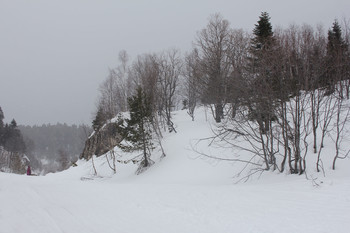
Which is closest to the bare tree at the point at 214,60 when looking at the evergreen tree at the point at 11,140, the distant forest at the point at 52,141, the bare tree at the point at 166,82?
the bare tree at the point at 166,82

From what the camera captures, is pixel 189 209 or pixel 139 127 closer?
pixel 189 209

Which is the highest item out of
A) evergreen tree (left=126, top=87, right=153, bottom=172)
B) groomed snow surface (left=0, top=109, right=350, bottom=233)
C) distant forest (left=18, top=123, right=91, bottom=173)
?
evergreen tree (left=126, top=87, right=153, bottom=172)

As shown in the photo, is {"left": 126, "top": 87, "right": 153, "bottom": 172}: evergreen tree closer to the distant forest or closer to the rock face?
the rock face

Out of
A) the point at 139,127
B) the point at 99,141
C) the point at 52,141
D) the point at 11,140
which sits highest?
the point at 139,127

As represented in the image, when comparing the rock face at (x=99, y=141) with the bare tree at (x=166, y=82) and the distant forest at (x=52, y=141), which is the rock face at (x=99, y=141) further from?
the distant forest at (x=52, y=141)

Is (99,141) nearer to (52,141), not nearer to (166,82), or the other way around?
(166,82)

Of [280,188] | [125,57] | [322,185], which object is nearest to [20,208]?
[280,188]

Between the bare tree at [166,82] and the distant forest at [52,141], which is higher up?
the bare tree at [166,82]

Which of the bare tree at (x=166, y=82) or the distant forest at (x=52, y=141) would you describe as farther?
the distant forest at (x=52, y=141)

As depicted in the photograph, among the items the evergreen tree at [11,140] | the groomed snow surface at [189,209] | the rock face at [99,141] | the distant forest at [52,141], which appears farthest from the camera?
the distant forest at [52,141]

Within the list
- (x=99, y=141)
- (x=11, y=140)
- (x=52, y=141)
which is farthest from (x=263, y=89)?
(x=52, y=141)

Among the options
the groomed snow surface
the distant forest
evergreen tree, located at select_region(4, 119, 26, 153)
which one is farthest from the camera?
the distant forest

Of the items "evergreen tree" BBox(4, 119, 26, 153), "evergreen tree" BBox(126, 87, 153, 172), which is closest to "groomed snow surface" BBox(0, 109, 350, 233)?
"evergreen tree" BBox(126, 87, 153, 172)

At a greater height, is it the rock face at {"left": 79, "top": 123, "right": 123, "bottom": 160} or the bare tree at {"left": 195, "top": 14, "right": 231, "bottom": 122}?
the bare tree at {"left": 195, "top": 14, "right": 231, "bottom": 122}
